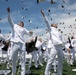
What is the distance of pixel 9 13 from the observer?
33.1 ft

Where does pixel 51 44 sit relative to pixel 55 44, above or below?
above

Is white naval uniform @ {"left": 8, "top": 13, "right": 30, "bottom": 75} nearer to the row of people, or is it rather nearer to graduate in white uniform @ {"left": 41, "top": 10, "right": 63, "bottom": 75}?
the row of people

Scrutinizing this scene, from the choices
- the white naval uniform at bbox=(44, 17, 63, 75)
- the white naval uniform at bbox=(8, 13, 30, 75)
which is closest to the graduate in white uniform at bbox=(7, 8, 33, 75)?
the white naval uniform at bbox=(8, 13, 30, 75)

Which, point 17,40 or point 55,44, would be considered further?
point 17,40

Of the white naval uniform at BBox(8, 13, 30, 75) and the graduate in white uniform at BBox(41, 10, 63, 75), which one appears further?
the white naval uniform at BBox(8, 13, 30, 75)

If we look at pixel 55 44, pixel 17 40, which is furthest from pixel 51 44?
pixel 17 40

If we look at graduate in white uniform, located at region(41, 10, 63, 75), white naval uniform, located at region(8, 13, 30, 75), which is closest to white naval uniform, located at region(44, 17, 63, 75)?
graduate in white uniform, located at region(41, 10, 63, 75)

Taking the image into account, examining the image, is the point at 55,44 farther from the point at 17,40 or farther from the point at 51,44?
the point at 17,40

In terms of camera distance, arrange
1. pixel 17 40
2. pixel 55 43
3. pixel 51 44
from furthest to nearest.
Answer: pixel 51 44 → pixel 17 40 → pixel 55 43

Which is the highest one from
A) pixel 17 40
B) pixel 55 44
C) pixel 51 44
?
pixel 17 40

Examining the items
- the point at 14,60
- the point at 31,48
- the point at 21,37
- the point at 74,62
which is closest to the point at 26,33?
the point at 21,37

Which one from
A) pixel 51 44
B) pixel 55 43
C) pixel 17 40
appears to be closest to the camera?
pixel 55 43

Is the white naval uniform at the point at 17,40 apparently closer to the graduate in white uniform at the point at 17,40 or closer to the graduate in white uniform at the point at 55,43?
the graduate in white uniform at the point at 17,40

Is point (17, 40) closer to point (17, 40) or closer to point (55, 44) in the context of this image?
point (17, 40)
